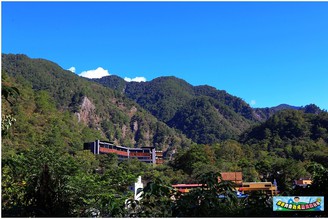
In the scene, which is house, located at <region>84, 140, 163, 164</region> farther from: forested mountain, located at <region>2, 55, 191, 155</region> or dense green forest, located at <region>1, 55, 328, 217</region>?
forested mountain, located at <region>2, 55, 191, 155</region>

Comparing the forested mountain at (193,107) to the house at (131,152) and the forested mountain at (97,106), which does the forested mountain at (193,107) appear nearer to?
the forested mountain at (97,106)

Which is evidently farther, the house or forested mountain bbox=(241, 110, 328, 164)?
forested mountain bbox=(241, 110, 328, 164)

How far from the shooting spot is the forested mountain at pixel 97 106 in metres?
68.4

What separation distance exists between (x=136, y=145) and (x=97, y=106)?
1183 centimetres

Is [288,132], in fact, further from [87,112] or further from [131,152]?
[87,112]

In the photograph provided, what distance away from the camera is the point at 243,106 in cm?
11531

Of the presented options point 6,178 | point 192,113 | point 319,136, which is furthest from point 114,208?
point 192,113

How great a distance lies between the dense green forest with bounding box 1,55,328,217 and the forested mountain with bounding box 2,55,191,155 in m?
0.21

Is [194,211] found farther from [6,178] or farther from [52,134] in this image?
[52,134]

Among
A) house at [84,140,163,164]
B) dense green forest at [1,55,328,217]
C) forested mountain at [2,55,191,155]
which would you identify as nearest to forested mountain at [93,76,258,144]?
dense green forest at [1,55,328,217]

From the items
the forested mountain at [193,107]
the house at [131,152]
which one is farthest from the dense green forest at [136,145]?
the house at [131,152]

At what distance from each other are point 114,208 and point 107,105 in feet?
250

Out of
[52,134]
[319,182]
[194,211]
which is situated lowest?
[194,211]

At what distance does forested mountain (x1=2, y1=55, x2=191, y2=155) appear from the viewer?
68.4 m
